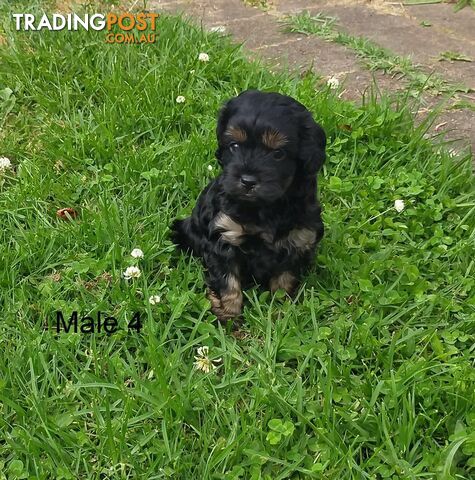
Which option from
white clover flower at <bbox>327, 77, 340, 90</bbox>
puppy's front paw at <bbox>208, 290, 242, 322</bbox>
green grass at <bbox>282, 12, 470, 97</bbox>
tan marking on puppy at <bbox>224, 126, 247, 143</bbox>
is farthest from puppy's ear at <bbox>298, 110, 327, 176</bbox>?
green grass at <bbox>282, 12, 470, 97</bbox>

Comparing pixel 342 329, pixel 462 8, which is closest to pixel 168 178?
pixel 342 329

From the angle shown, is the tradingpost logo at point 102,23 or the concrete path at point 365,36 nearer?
the concrete path at point 365,36

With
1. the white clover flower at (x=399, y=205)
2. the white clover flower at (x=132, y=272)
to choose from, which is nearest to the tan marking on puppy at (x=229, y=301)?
the white clover flower at (x=132, y=272)

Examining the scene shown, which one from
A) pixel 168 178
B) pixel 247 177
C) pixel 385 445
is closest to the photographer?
pixel 385 445

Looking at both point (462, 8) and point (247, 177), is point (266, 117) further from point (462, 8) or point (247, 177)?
point (462, 8)

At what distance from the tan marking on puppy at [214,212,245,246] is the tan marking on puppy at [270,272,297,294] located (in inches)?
14.3

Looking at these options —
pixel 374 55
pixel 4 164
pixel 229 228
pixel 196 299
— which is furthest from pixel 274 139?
pixel 374 55

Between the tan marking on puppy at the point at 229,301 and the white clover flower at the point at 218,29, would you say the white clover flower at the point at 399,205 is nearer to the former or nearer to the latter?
the tan marking on puppy at the point at 229,301

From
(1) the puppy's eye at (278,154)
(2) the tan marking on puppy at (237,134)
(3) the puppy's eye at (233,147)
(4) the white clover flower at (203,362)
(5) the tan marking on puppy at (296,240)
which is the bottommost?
(4) the white clover flower at (203,362)

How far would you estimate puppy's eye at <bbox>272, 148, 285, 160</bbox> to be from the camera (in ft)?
8.86

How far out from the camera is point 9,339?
9.76 feet

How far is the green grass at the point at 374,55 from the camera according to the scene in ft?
16.3

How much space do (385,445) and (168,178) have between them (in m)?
2.18

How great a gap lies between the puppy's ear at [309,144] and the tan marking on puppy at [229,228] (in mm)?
430
